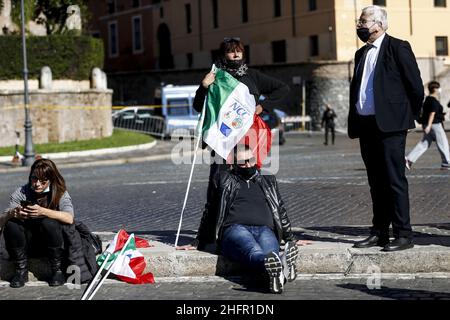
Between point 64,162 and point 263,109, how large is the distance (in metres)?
20.3

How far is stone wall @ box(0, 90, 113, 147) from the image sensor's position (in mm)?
33875

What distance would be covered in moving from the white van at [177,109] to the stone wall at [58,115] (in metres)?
5.72

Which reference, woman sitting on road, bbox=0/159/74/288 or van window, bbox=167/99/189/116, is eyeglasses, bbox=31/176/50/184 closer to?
woman sitting on road, bbox=0/159/74/288

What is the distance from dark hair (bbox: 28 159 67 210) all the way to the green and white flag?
4.68 ft

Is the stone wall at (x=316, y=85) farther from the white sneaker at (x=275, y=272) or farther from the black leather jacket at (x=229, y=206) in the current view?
the white sneaker at (x=275, y=272)

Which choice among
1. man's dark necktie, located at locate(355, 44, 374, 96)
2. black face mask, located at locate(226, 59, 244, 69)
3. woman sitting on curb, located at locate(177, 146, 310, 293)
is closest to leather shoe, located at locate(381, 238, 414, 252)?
woman sitting on curb, located at locate(177, 146, 310, 293)

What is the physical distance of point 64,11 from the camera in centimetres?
3794

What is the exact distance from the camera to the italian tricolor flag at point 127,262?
8016mm

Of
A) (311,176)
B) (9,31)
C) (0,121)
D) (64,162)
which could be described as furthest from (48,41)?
(311,176)

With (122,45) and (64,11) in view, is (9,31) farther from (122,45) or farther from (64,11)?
(122,45)

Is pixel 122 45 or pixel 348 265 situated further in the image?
pixel 122 45

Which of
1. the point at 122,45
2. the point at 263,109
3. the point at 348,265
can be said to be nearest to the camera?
the point at 348,265

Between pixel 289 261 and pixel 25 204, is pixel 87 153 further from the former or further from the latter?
pixel 289 261

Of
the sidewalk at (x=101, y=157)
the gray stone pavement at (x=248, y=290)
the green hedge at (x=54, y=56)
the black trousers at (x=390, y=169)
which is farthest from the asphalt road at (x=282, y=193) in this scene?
the green hedge at (x=54, y=56)
